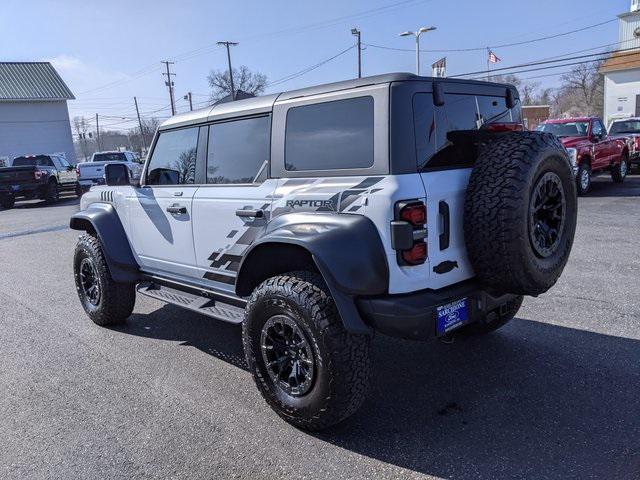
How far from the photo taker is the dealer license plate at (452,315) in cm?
277

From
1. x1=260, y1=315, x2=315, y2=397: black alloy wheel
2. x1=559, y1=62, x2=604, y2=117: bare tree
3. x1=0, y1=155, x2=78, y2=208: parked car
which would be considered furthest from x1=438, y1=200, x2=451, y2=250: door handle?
x1=559, y1=62, x2=604, y2=117: bare tree

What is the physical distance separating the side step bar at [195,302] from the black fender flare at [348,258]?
964 millimetres

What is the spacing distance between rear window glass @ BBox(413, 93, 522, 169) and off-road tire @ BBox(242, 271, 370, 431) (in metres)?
0.96

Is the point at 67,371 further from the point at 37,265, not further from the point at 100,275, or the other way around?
the point at 37,265

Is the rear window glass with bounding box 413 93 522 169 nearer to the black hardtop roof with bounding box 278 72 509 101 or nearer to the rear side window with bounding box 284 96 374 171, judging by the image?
the black hardtop roof with bounding box 278 72 509 101

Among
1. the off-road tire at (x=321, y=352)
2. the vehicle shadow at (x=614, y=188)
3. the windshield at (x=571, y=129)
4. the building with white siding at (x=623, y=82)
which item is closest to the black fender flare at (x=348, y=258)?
the off-road tire at (x=321, y=352)

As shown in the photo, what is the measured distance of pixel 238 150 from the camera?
3.74 m

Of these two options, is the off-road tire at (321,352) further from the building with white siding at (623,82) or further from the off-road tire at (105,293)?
the building with white siding at (623,82)

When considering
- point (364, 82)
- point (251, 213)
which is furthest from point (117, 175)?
point (364, 82)

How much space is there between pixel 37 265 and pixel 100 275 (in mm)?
4223

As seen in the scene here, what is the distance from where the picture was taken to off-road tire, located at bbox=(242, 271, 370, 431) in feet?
9.18

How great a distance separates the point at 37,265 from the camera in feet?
27.0

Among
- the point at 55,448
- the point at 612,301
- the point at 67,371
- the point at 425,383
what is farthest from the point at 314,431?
the point at 612,301

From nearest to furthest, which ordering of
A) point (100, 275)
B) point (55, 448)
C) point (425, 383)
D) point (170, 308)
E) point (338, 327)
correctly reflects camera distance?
point (338, 327) < point (55, 448) < point (425, 383) < point (100, 275) < point (170, 308)
